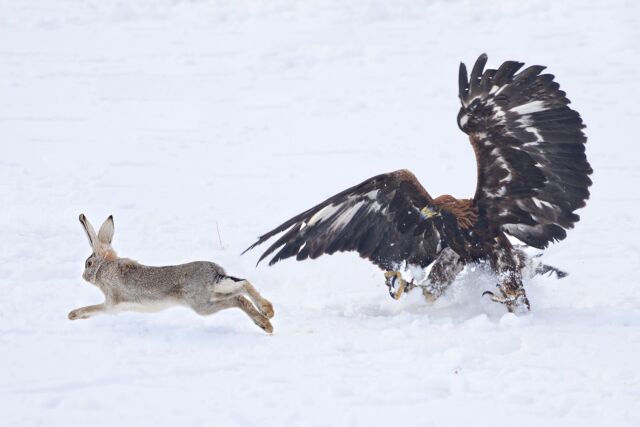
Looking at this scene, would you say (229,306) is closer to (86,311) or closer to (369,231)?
(86,311)

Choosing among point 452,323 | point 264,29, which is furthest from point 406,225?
point 264,29

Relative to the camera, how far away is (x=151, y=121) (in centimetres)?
1220

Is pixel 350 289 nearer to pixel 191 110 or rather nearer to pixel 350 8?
pixel 191 110

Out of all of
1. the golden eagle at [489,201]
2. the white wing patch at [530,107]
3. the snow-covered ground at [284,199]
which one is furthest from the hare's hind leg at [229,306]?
the white wing patch at [530,107]

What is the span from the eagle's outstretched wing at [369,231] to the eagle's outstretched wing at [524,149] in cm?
39

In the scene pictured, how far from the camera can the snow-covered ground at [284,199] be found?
16.6 feet

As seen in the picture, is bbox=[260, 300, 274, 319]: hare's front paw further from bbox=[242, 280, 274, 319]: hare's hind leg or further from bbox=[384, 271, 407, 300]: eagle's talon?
bbox=[384, 271, 407, 300]: eagle's talon

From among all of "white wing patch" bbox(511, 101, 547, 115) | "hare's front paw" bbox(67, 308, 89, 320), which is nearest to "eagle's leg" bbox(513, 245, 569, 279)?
"white wing patch" bbox(511, 101, 547, 115)

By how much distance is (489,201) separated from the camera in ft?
21.4

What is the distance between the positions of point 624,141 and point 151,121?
5.66 metres

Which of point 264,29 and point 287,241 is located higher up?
point 264,29

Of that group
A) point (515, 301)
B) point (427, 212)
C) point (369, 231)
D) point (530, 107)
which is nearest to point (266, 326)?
point (369, 231)

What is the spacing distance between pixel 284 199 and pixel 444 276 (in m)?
3.18

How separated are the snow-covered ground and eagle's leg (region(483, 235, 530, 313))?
115 millimetres
